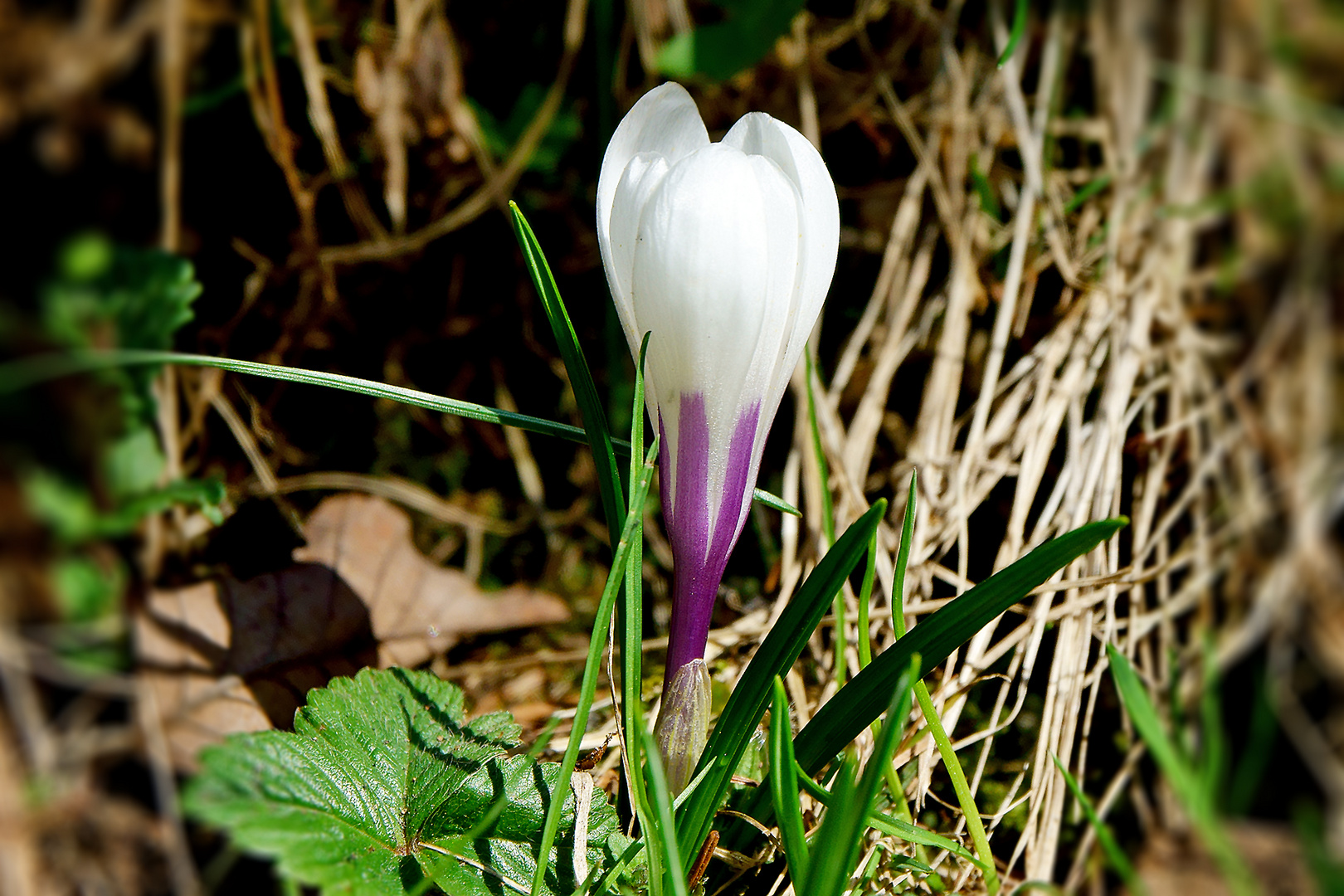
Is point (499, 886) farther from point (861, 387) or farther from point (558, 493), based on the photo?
point (861, 387)

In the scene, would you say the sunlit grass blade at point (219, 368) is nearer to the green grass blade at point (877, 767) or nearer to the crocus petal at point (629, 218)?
the crocus petal at point (629, 218)

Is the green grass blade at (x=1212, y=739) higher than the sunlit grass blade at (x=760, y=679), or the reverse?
the green grass blade at (x=1212, y=739)

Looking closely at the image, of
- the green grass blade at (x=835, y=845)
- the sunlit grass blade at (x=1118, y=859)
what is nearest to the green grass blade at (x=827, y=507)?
the green grass blade at (x=835, y=845)

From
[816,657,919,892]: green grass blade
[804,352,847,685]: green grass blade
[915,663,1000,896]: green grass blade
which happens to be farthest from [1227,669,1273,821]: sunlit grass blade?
[804,352,847,685]: green grass blade

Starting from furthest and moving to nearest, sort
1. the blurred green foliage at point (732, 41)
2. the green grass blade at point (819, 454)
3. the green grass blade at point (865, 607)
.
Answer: the blurred green foliage at point (732, 41) → the green grass blade at point (819, 454) → the green grass blade at point (865, 607)

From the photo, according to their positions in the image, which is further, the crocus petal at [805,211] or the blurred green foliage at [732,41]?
the blurred green foliage at [732,41]

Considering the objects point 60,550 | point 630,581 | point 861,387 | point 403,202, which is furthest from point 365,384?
point 861,387

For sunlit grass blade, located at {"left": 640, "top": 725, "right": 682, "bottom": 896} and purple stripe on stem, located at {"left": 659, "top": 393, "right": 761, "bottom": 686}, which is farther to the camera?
purple stripe on stem, located at {"left": 659, "top": 393, "right": 761, "bottom": 686}

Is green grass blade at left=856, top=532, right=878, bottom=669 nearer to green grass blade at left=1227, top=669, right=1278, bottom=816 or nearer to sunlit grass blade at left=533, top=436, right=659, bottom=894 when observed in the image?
sunlit grass blade at left=533, top=436, right=659, bottom=894

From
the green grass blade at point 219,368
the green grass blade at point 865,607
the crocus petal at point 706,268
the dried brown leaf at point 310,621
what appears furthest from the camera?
the green grass blade at point 865,607
